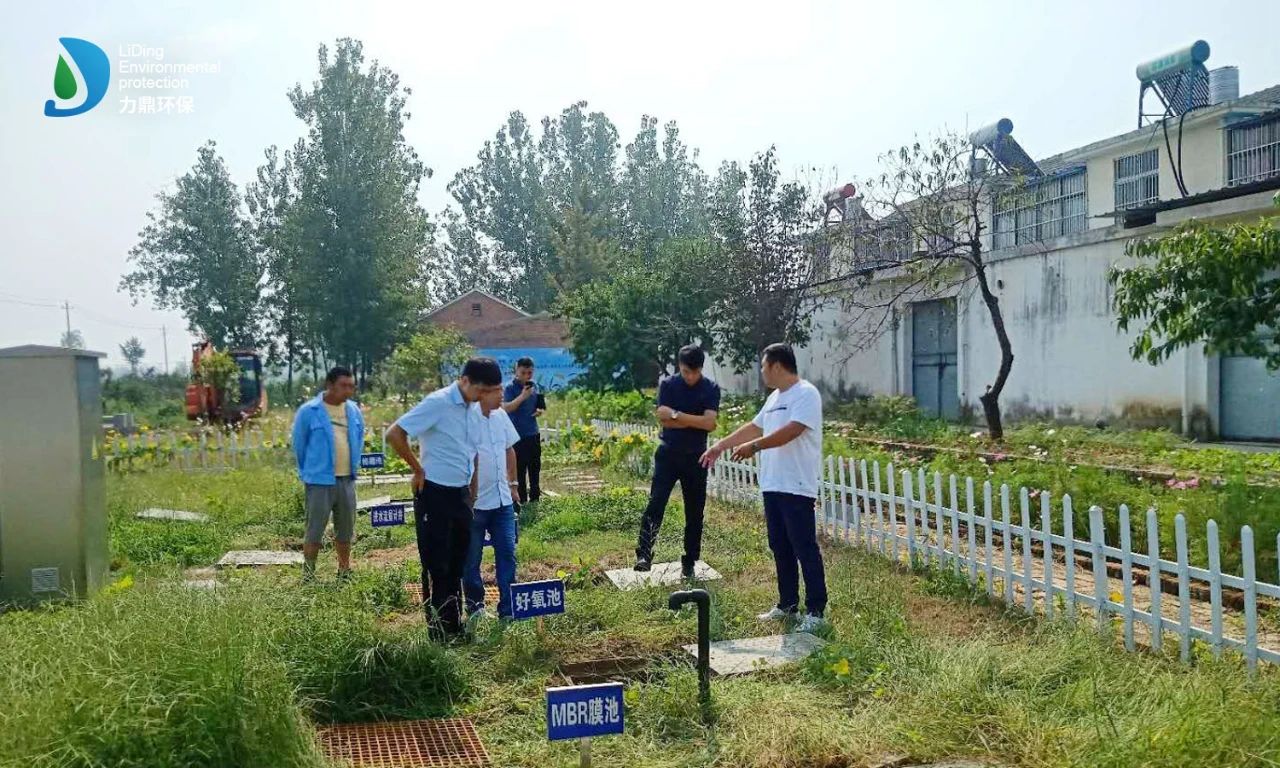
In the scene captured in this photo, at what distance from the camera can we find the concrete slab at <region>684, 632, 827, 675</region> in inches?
194

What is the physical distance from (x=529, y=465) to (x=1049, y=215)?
16420 millimetres

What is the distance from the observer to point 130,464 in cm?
1577

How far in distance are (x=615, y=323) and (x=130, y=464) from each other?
41.4 ft

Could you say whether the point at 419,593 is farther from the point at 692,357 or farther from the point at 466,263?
the point at 466,263

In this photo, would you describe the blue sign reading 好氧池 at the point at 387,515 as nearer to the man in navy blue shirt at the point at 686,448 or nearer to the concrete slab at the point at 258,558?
the concrete slab at the point at 258,558

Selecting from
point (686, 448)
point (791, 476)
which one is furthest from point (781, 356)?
point (686, 448)

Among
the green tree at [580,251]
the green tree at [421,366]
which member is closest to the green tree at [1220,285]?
the green tree at [421,366]

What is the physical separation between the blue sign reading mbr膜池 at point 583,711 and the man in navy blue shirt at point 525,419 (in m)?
6.81

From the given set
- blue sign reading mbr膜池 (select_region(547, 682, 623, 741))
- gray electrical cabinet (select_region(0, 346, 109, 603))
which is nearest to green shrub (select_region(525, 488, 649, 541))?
gray electrical cabinet (select_region(0, 346, 109, 603))

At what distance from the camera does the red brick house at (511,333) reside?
129 feet

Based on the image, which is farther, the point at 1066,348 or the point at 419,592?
the point at 1066,348

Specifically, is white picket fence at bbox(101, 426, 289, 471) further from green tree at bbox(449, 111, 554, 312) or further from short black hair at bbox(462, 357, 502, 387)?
green tree at bbox(449, 111, 554, 312)

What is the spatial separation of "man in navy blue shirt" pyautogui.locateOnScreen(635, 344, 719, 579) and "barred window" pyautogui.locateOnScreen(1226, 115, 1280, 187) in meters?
15.2

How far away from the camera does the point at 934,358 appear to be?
22797 mm
